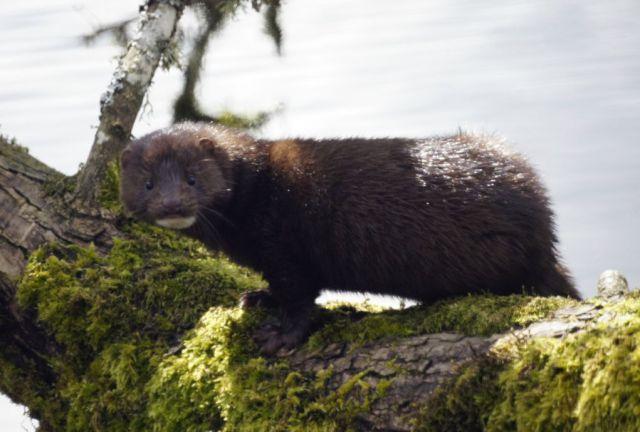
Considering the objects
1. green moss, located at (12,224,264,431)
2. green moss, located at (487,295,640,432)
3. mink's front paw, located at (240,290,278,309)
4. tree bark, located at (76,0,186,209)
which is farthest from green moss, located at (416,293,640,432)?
tree bark, located at (76,0,186,209)

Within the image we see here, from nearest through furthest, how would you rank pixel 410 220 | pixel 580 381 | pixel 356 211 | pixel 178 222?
pixel 580 381, pixel 410 220, pixel 356 211, pixel 178 222

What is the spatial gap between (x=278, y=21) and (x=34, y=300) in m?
3.81

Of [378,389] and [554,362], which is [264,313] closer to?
[378,389]

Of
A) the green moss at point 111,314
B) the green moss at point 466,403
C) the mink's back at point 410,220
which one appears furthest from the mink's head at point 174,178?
the green moss at point 466,403

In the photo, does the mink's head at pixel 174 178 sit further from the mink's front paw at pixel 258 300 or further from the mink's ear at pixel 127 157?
the mink's front paw at pixel 258 300

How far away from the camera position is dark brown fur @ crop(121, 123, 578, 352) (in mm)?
5219

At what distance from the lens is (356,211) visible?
17.8ft

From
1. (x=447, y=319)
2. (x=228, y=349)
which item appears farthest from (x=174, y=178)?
(x=447, y=319)

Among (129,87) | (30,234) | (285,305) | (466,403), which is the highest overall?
(129,87)

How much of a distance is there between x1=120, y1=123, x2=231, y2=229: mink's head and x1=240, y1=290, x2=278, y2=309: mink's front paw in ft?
2.03

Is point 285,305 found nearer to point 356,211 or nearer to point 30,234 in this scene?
point 356,211

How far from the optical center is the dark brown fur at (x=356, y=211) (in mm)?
5219

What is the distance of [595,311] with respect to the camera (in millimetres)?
3938

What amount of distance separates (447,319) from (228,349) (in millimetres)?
1344
